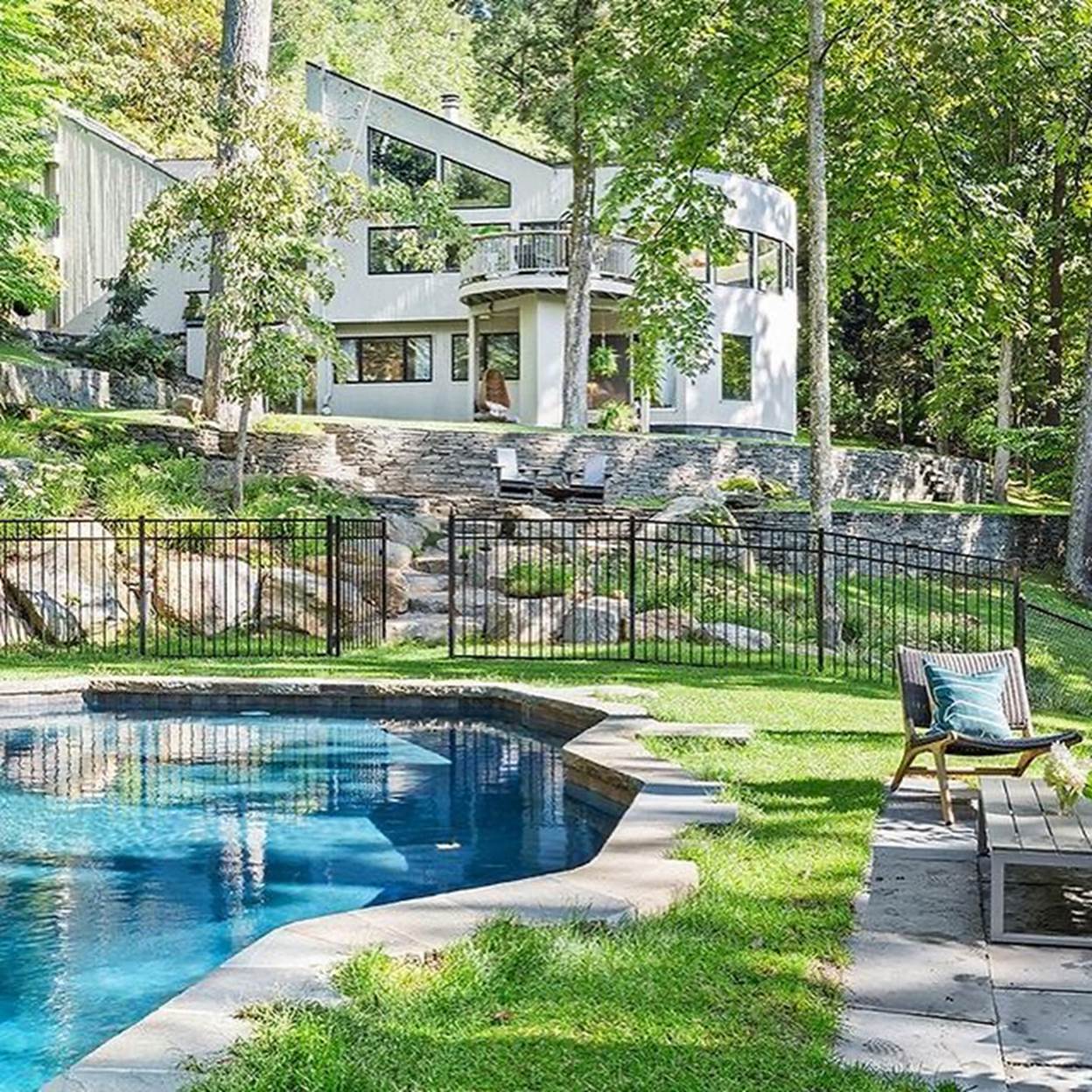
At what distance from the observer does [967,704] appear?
7.38 metres

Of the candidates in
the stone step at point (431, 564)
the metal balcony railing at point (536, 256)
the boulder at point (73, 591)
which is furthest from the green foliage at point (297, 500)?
the metal balcony railing at point (536, 256)

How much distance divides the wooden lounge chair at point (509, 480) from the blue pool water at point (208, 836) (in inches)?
390

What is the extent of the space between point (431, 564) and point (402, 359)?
46.0ft

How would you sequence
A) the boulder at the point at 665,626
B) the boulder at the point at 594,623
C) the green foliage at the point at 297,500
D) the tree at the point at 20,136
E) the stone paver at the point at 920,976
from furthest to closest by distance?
the tree at the point at 20,136 → the green foliage at the point at 297,500 → the boulder at the point at 594,623 → the boulder at the point at 665,626 → the stone paver at the point at 920,976

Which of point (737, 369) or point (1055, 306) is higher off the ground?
point (1055, 306)

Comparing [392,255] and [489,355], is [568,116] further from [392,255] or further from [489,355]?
[489,355]

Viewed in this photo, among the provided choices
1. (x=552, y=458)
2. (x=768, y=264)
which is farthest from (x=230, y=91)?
(x=768, y=264)

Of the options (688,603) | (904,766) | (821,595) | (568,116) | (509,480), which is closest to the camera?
(904,766)

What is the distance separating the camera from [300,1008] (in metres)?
4.16

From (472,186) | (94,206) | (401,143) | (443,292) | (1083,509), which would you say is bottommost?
(1083,509)

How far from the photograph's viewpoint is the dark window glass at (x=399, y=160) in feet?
99.6

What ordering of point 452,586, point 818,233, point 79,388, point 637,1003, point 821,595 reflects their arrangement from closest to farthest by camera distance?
point 637,1003, point 821,595, point 452,586, point 818,233, point 79,388

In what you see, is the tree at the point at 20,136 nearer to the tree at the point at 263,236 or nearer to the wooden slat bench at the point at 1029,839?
the tree at the point at 263,236

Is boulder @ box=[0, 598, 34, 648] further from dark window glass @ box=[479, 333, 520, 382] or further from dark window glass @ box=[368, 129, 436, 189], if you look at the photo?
dark window glass @ box=[368, 129, 436, 189]
